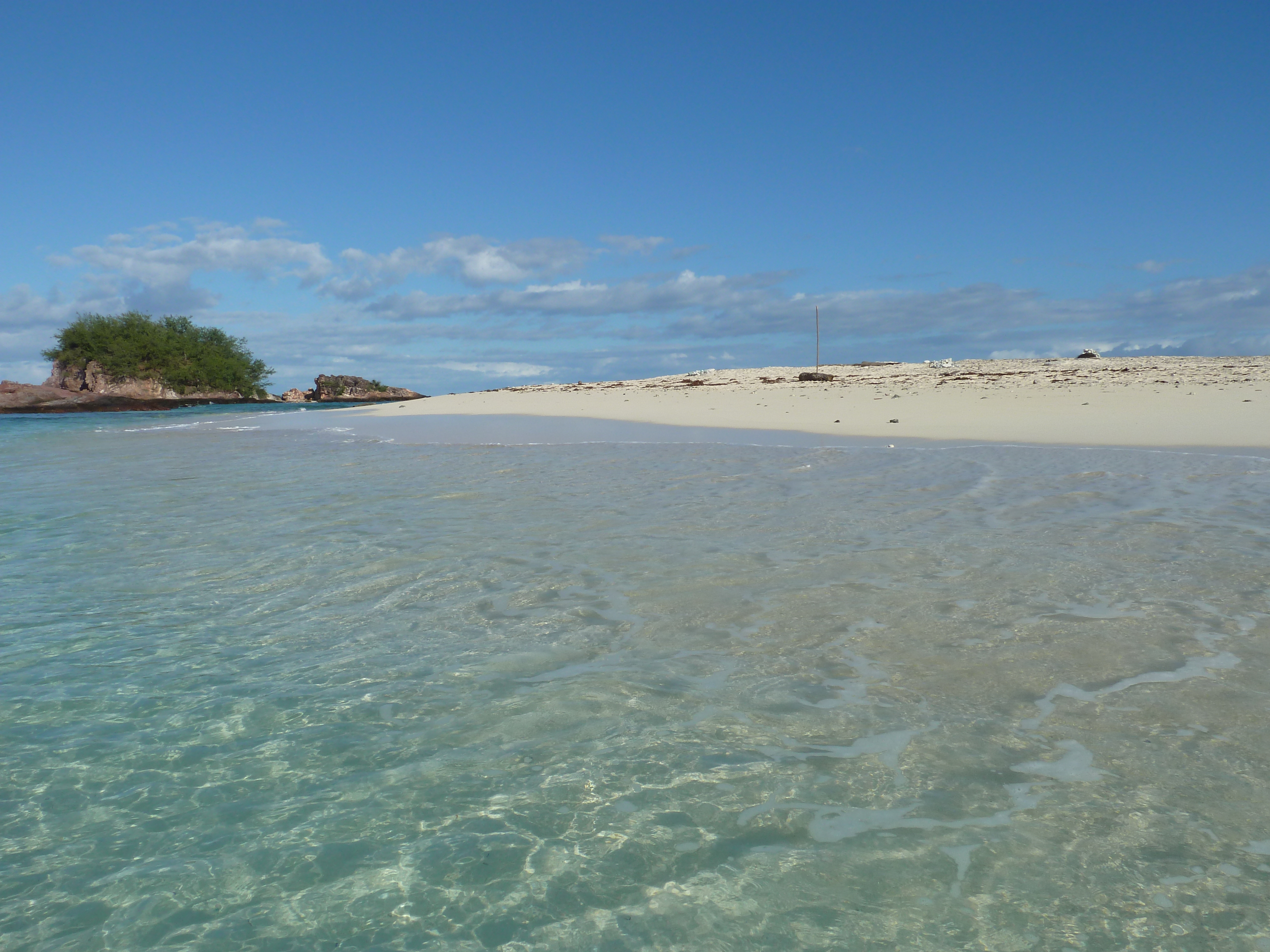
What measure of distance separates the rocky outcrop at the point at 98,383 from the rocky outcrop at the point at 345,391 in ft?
37.3

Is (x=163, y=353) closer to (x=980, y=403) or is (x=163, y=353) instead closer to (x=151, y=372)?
(x=151, y=372)

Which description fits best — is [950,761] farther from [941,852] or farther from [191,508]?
[191,508]

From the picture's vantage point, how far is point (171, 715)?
2656 millimetres

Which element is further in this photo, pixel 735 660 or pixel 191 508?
pixel 191 508

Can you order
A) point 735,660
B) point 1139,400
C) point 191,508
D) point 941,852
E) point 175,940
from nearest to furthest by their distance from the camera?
point 175,940 < point 941,852 < point 735,660 < point 191,508 < point 1139,400

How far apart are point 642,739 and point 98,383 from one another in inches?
2617

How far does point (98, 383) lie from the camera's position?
56656 mm

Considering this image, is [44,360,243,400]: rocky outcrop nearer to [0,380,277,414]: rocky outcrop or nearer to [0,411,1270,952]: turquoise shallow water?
[0,380,277,414]: rocky outcrop

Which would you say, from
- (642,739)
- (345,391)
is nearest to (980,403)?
(642,739)

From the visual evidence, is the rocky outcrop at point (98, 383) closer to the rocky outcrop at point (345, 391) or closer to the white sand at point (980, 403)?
the rocky outcrop at point (345, 391)

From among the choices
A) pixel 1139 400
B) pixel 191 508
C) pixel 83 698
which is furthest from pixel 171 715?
pixel 1139 400

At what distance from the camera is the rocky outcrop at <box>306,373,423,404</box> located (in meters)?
67.7

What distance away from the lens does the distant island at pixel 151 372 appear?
50494 millimetres

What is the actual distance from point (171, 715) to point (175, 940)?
1165 mm
